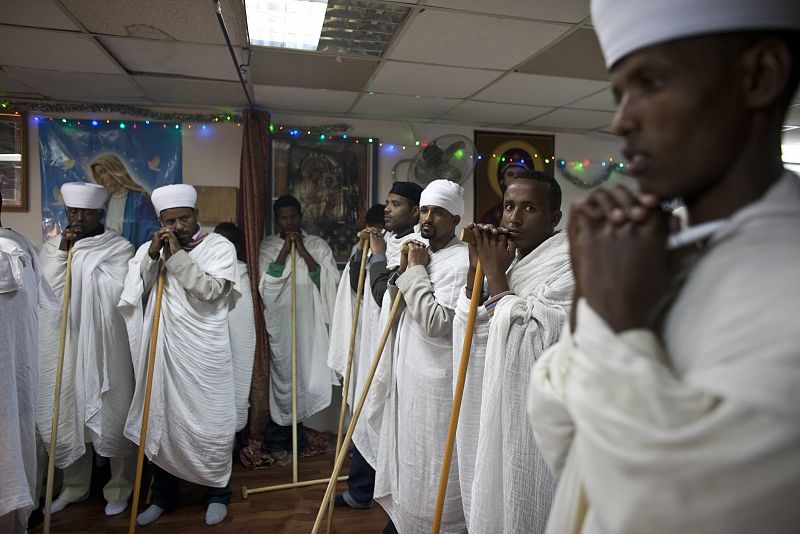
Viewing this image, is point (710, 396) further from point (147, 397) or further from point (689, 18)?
point (147, 397)

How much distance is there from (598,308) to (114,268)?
348cm

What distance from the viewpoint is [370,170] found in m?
4.85

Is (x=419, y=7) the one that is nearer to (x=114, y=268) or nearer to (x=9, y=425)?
(x=114, y=268)

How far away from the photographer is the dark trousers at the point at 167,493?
3.11 meters

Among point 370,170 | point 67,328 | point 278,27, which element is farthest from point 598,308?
point 370,170

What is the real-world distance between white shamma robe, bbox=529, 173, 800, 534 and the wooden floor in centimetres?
266

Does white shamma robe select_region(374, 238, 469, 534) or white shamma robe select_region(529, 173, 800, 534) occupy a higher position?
white shamma robe select_region(529, 173, 800, 534)

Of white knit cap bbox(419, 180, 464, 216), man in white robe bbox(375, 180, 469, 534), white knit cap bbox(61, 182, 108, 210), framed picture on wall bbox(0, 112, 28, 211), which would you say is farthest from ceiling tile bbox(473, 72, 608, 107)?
framed picture on wall bbox(0, 112, 28, 211)

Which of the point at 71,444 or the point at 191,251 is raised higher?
the point at 191,251

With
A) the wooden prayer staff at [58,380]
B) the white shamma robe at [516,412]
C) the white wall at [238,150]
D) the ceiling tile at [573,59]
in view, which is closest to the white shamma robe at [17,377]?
the wooden prayer staff at [58,380]

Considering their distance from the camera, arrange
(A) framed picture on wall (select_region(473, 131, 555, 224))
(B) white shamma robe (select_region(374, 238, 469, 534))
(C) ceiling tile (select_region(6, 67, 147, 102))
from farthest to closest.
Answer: (A) framed picture on wall (select_region(473, 131, 555, 224)) → (C) ceiling tile (select_region(6, 67, 147, 102)) → (B) white shamma robe (select_region(374, 238, 469, 534))

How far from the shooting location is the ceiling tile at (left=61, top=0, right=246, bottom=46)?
262 centimetres

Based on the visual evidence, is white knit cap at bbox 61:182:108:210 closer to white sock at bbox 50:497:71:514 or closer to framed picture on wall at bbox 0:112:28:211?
framed picture on wall at bbox 0:112:28:211

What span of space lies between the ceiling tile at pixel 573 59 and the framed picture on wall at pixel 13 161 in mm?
3987
